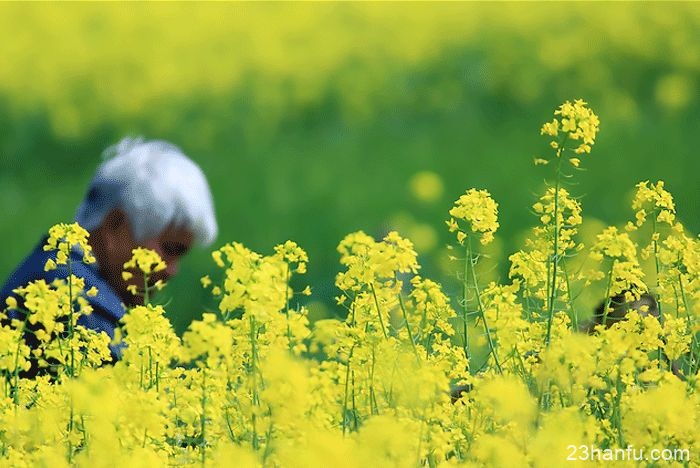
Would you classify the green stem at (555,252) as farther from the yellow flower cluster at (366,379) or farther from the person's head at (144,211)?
the person's head at (144,211)

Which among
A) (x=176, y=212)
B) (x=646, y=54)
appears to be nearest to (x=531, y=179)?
(x=646, y=54)

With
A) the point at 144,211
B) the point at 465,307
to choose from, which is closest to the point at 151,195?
the point at 144,211

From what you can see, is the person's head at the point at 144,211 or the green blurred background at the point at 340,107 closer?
the person's head at the point at 144,211

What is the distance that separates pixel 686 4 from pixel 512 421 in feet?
31.6

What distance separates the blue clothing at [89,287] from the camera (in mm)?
3871

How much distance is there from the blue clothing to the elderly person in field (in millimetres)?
16

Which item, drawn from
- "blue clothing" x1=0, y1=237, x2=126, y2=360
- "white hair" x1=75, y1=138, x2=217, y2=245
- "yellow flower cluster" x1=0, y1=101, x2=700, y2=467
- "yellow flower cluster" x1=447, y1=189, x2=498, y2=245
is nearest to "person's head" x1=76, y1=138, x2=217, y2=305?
"white hair" x1=75, y1=138, x2=217, y2=245

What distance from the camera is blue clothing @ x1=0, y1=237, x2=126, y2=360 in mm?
3871

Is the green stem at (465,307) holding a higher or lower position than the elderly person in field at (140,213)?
lower

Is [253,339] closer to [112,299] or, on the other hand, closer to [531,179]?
[112,299]

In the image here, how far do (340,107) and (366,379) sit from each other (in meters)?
8.04

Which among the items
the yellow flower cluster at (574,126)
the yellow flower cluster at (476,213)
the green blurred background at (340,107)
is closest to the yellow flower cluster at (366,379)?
the yellow flower cluster at (476,213)

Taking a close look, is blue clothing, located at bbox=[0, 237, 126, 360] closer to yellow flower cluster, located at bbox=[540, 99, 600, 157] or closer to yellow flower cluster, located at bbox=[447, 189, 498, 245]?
yellow flower cluster, located at bbox=[447, 189, 498, 245]

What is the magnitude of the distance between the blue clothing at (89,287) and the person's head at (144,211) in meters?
0.11
